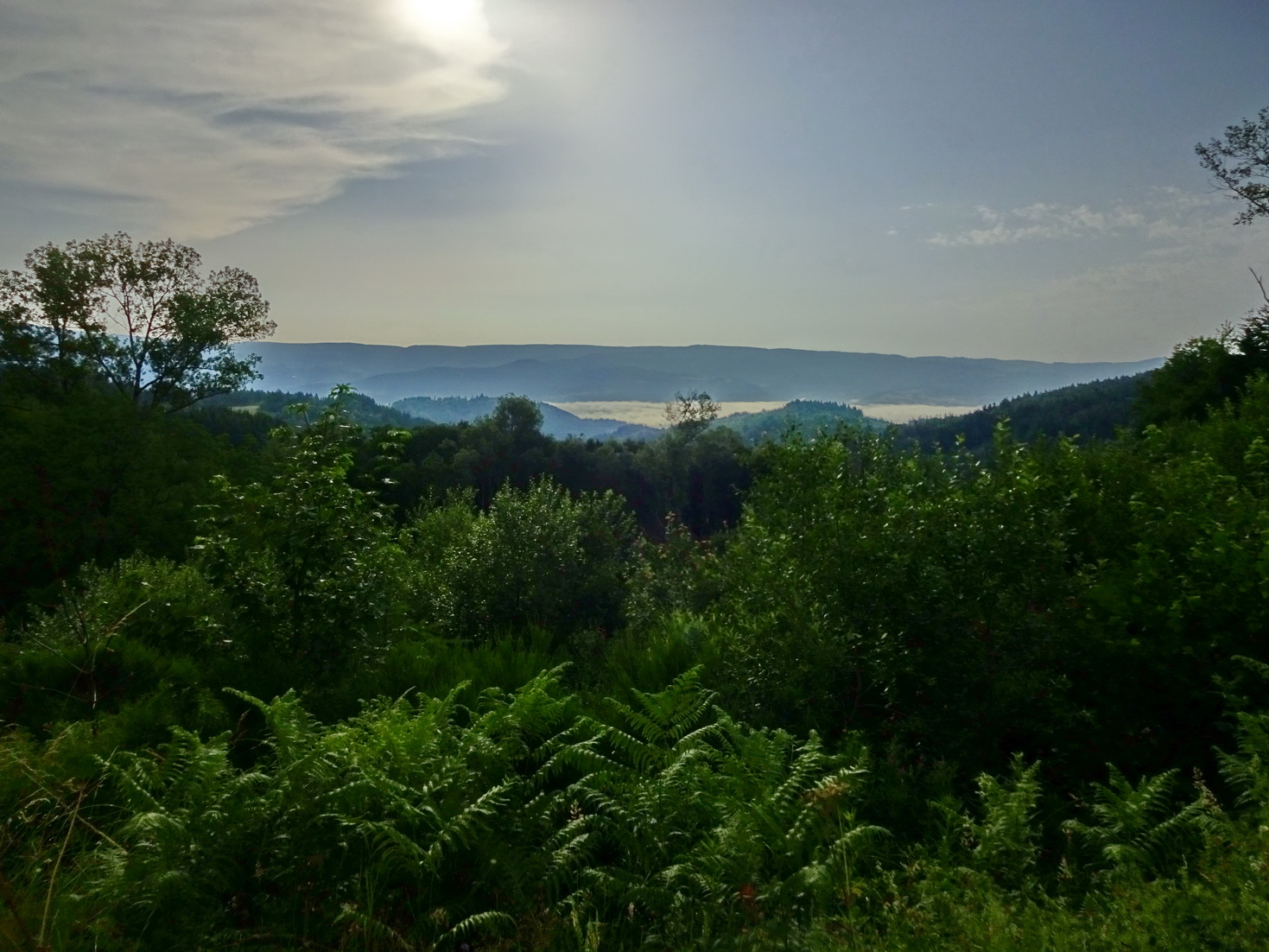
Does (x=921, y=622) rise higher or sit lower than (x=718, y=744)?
higher

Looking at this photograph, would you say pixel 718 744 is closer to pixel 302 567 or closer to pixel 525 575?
pixel 302 567

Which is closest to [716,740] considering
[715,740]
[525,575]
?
[715,740]

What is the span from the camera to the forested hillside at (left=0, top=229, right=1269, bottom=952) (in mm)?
4008

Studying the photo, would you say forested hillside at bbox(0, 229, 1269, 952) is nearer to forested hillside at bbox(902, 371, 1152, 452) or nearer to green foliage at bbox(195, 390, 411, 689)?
green foliage at bbox(195, 390, 411, 689)

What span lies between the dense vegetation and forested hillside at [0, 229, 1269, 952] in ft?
0.10

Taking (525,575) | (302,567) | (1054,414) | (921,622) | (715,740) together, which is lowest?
(525,575)

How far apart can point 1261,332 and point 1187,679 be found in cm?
2277

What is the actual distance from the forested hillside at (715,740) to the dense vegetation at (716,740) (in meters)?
0.03

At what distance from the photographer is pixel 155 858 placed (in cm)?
411

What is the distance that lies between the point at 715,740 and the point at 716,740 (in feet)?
0.03

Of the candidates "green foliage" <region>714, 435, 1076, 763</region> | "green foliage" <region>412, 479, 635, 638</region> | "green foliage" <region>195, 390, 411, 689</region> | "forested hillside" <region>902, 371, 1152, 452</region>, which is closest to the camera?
"green foliage" <region>714, 435, 1076, 763</region>

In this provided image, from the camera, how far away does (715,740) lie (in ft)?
22.5

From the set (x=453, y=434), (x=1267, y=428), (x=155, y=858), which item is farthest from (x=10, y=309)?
(x=1267, y=428)

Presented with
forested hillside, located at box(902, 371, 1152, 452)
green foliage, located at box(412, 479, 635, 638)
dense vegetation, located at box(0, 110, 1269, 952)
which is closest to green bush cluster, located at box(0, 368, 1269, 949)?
dense vegetation, located at box(0, 110, 1269, 952)
